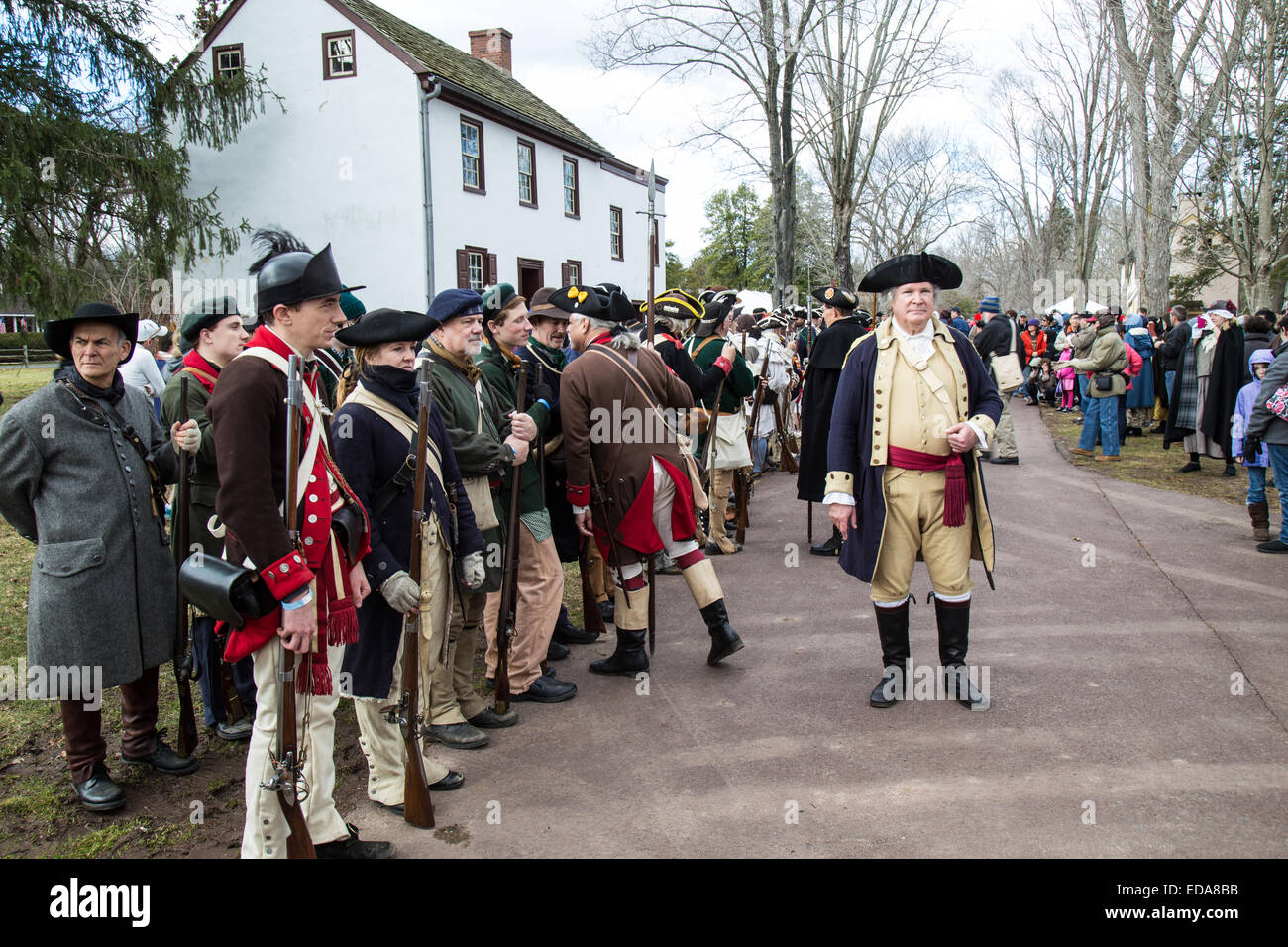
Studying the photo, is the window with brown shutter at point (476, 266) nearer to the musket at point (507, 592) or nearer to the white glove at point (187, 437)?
the musket at point (507, 592)

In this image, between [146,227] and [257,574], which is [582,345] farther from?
[146,227]

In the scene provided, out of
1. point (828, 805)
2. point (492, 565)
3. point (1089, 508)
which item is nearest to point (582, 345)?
point (492, 565)

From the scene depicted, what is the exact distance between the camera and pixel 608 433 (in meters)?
5.30

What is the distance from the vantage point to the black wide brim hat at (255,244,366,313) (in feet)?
10.1

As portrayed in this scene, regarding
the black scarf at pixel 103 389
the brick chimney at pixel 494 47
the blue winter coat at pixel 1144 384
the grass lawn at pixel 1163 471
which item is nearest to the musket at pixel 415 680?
the black scarf at pixel 103 389

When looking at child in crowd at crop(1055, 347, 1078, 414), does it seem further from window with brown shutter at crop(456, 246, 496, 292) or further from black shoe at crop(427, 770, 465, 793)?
black shoe at crop(427, 770, 465, 793)

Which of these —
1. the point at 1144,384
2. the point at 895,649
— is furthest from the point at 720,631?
the point at 1144,384

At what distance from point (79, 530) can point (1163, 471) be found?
12524 mm

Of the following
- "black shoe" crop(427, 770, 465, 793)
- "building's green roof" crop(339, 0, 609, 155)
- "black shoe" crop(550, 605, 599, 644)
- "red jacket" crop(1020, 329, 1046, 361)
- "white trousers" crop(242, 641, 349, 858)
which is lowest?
"black shoe" crop(427, 770, 465, 793)

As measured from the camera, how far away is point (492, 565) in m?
4.68

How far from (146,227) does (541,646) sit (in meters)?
18.5

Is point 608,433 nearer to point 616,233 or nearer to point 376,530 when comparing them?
point 376,530

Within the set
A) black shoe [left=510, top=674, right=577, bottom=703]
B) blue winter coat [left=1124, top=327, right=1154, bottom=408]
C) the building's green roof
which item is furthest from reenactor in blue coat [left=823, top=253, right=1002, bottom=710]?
the building's green roof

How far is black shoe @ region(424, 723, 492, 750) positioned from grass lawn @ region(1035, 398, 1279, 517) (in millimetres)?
8198
